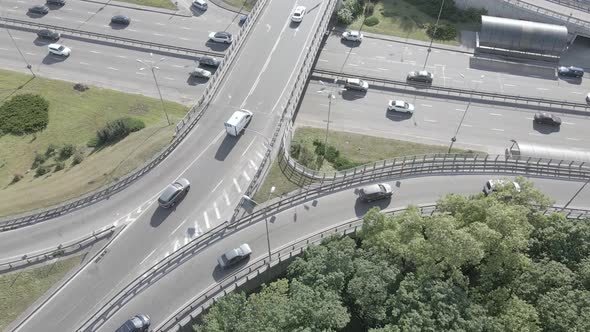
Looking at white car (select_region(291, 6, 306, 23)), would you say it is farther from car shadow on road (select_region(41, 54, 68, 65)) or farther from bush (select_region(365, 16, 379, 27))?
car shadow on road (select_region(41, 54, 68, 65))

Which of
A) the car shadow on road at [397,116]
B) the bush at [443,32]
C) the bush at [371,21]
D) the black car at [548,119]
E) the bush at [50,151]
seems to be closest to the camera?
the bush at [50,151]

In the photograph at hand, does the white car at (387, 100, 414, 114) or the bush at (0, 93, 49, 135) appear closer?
the bush at (0, 93, 49, 135)

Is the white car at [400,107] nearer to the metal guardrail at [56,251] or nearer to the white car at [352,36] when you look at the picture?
the white car at [352,36]

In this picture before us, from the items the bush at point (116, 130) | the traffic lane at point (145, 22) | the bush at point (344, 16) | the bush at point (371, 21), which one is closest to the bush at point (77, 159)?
the bush at point (116, 130)

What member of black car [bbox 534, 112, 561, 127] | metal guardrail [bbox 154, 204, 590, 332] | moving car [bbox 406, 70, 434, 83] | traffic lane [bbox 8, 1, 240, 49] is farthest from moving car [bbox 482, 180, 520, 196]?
traffic lane [bbox 8, 1, 240, 49]

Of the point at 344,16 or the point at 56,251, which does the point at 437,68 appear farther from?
the point at 56,251

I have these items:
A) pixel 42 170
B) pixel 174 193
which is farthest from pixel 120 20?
pixel 174 193
